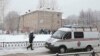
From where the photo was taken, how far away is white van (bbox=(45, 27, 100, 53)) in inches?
737

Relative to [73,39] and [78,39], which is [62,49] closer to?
[73,39]

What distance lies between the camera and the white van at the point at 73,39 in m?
18.7

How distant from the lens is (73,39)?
19.4 m

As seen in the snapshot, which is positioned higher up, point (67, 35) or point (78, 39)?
point (67, 35)

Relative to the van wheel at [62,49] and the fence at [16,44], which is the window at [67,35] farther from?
the fence at [16,44]

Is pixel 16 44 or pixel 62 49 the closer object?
pixel 62 49

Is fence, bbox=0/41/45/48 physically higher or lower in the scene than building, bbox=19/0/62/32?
lower

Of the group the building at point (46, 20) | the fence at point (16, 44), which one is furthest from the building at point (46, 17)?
the fence at point (16, 44)

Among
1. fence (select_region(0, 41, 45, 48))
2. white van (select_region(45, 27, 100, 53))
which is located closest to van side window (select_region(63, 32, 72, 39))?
white van (select_region(45, 27, 100, 53))

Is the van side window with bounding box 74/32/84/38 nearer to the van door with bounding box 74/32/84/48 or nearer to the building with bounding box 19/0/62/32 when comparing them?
the van door with bounding box 74/32/84/48

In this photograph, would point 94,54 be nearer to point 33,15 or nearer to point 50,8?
point 50,8

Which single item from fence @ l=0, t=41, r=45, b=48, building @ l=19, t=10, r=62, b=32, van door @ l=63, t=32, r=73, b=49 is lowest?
fence @ l=0, t=41, r=45, b=48

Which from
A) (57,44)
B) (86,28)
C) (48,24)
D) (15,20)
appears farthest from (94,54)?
(15,20)

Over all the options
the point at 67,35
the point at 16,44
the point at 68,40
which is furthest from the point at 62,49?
the point at 16,44
